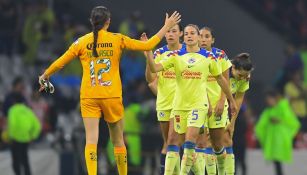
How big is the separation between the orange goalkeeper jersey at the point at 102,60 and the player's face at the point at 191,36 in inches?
35.8

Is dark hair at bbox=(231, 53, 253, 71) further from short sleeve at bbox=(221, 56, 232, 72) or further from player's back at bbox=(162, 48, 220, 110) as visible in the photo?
player's back at bbox=(162, 48, 220, 110)

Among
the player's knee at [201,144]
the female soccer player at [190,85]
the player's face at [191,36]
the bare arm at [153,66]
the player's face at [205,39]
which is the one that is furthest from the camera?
the player's knee at [201,144]

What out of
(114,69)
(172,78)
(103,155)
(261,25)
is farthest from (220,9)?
(114,69)

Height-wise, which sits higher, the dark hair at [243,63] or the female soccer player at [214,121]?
the dark hair at [243,63]

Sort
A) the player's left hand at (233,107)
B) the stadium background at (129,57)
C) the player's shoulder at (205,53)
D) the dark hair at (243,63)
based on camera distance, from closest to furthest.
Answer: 1. the player's shoulder at (205,53)
2. the player's left hand at (233,107)
3. the dark hair at (243,63)
4. the stadium background at (129,57)

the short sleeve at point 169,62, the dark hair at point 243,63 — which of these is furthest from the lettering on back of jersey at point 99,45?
the dark hair at point 243,63

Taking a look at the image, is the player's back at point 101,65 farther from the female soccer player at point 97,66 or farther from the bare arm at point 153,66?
the bare arm at point 153,66

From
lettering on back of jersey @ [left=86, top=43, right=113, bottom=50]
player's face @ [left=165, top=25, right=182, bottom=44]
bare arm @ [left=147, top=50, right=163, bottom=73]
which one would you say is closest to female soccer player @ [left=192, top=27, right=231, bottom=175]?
player's face @ [left=165, top=25, right=182, bottom=44]

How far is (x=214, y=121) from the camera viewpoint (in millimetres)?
17969

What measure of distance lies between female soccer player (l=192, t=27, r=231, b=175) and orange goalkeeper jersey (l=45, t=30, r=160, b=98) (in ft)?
5.43

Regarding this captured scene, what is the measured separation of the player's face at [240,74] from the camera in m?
18.4

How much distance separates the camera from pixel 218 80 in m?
17.6

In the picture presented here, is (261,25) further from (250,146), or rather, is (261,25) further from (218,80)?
(218,80)

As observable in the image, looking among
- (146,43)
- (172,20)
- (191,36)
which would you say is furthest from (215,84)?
(146,43)
